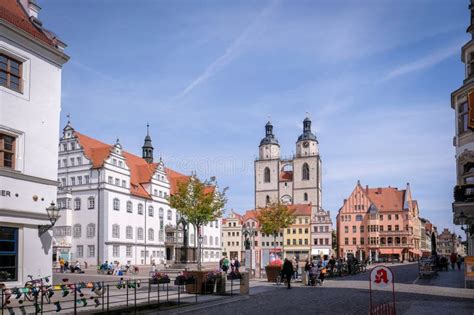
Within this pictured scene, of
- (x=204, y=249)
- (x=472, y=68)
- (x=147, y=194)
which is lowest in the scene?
(x=204, y=249)

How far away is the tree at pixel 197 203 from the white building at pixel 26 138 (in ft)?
88.5

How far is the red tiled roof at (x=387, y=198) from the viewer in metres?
119

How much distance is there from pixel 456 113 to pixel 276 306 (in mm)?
16810

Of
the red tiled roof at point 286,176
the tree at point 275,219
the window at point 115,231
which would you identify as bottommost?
the window at point 115,231

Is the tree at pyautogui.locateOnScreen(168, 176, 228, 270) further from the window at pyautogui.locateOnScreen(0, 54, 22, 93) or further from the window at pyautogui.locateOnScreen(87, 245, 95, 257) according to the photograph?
the window at pyautogui.locateOnScreen(0, 54, 22, 93)

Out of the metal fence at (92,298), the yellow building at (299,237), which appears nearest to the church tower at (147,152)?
the yellow building at (299,237)

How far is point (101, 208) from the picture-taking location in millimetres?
64625

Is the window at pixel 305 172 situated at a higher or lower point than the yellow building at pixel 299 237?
higher

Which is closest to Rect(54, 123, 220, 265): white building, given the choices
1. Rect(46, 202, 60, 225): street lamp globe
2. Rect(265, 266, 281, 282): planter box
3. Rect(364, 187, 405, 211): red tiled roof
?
Rect(265, 266, 281, 282): planter box

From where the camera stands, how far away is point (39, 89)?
2217cm

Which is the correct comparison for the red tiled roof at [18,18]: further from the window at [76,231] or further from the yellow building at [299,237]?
the yellow building at [299,237]

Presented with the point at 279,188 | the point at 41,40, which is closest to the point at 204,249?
the point at 279,188

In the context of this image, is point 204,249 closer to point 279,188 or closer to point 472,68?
point 279,188

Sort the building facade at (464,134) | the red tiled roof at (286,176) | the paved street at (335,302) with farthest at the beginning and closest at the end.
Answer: the red tiled roof at (286,176) < the building facade at (464,134) < the paved street at (335,302)
